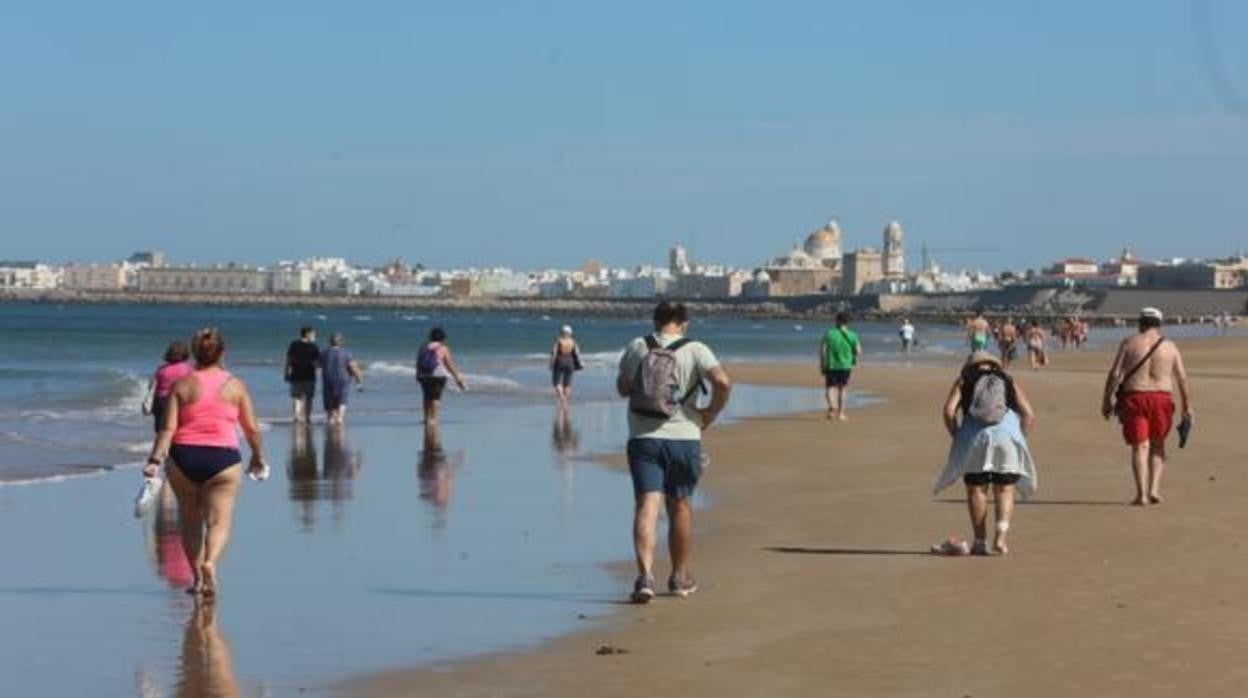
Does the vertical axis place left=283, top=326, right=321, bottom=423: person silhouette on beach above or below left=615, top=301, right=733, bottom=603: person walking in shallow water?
below

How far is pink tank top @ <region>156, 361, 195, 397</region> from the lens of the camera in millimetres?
11328

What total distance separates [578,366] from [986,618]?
60.0 feet

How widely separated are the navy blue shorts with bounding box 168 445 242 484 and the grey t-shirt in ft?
6.03

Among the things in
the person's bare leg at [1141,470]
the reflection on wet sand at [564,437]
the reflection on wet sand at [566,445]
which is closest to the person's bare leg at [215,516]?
the reflection on wet sand at [566,445]

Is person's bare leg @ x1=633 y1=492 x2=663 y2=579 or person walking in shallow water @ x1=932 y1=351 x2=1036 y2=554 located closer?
person's bare leg @ x1=633 y1=492 x2=663 y2=579

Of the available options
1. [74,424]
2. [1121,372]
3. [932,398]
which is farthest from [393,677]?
[932,398]

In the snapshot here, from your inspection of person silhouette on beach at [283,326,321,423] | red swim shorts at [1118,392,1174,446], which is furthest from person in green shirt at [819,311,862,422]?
red swim shorts at [1118,392,1174,446]

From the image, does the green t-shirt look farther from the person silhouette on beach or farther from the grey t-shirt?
the grey t-shirt

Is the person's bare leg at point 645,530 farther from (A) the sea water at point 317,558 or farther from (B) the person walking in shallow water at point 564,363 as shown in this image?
(B) the person walking in shallow water at point 564,363

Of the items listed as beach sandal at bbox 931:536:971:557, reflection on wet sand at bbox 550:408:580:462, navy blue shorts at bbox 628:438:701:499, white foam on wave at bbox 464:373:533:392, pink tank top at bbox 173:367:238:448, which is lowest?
white foam on wave at bbox 464:373:533:392

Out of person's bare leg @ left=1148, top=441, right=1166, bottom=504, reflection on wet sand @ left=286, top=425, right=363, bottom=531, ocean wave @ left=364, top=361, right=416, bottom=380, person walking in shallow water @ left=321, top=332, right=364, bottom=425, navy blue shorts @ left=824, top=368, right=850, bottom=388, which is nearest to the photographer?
person's bare leg @ left=1148, top=441, right=1166, bottom=504

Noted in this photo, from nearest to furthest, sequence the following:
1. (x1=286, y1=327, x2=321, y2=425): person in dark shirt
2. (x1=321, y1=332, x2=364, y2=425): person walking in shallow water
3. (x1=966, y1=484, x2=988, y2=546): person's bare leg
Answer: (x1=966, y1=484, x2=988, y2=546): person's bare leg
(x1=321, y1=332, x2=364, y2=425): person walking in shallow water
(x1=286, y1=327, x2=321, y2=425): person in dark shirt

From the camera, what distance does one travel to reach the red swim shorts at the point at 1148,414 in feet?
42.0

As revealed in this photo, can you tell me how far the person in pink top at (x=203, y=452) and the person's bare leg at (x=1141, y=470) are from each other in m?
5.90
